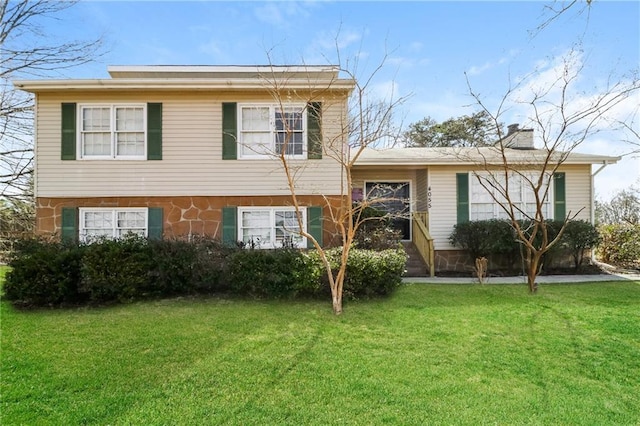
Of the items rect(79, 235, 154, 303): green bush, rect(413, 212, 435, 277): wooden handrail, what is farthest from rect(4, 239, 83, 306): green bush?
rect(413, 212, 435, 277): wooden handrail

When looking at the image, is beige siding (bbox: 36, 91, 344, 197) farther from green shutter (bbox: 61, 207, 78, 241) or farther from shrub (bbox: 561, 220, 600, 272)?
shrub (bbox: 561, 220, 600, 272)

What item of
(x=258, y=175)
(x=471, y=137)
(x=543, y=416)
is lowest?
(x=543, y=416)

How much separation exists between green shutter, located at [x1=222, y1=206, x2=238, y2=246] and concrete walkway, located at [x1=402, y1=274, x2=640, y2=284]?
468 centimetres

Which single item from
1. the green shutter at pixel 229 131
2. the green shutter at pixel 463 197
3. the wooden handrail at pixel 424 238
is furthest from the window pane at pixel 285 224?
the green shutter at pixel 463 197

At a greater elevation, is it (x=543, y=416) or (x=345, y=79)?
(x=345, y=79)

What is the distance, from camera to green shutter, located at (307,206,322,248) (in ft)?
28.8

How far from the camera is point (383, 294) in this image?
22.0ft

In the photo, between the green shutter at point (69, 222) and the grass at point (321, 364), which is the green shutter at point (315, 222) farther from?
the green shutter at point (69, 222)

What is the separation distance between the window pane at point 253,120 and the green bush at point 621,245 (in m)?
10.9

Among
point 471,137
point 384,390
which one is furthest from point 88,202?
point 471,137

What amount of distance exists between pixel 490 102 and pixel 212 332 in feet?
26.3

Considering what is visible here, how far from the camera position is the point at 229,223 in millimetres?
8797

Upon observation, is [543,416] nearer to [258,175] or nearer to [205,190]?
[258,175]

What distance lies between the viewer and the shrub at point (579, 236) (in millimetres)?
9531
